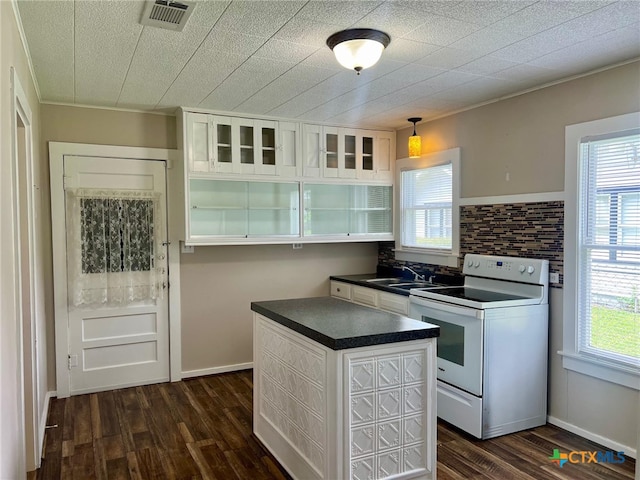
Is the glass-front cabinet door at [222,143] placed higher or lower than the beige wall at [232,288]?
higher

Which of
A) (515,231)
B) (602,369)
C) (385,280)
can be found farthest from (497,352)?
(385,280)

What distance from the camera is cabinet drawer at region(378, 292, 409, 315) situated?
12.9 feet

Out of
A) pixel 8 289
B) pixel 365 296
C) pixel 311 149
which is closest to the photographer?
pixel 8 289

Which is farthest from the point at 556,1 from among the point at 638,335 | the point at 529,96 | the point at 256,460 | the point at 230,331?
the point at 230,331

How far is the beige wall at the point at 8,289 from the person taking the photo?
6.01ft

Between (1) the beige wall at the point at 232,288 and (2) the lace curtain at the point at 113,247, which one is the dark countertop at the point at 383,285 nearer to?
(1) the beige wall at the point at 232,288

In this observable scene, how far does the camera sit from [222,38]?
8.43ft

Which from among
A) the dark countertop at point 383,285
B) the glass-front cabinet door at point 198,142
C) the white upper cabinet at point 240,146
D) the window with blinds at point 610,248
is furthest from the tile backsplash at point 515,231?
the glass-front cabinet door at point 198,142

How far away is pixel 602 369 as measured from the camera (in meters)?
3.07

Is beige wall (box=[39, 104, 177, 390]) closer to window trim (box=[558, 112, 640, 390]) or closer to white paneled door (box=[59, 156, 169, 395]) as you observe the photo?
white paneled door (box=[59, 156, 169, 395])

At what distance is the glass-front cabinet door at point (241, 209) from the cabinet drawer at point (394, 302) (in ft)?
3.38

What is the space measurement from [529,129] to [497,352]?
5.35 ft

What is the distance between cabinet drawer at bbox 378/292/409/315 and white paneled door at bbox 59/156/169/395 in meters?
1.94

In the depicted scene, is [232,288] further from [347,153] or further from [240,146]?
[347,153]
